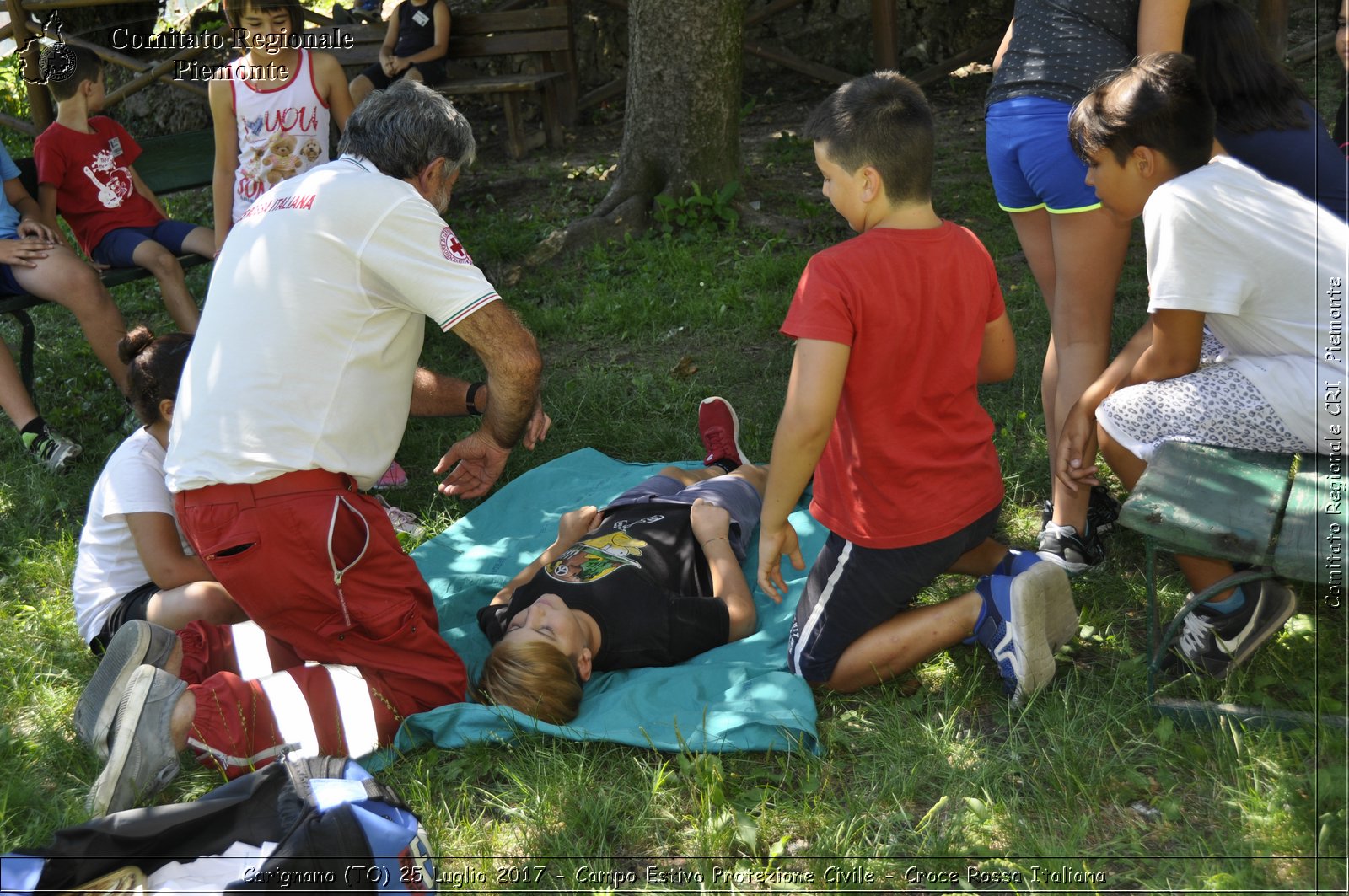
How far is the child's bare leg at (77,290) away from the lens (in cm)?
498

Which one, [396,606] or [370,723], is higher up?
[396,606]

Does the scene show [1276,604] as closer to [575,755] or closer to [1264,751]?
[1264,751]

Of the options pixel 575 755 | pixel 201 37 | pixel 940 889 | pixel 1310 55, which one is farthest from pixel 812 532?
pixel 201 37

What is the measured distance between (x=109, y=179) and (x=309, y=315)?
3.40m

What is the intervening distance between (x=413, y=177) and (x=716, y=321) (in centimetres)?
267

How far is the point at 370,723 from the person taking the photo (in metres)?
2.91

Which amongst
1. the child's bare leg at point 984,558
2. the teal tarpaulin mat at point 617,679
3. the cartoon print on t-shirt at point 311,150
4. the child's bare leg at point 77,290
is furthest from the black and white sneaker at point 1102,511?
the child's bare leg at point 77,290

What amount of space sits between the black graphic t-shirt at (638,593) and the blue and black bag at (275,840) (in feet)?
3.09

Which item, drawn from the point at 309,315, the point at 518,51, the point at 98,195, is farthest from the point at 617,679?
the point at 518,51

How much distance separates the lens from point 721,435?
13.9ft

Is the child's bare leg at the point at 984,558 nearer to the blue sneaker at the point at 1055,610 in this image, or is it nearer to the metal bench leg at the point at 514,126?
the blue sneaker at the point at 1055,610

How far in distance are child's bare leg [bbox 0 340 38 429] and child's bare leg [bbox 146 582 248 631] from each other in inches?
82.5

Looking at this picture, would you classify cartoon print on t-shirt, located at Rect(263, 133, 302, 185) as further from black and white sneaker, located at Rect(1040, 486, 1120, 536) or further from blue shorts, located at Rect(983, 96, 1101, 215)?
black and white sneaker, located at Rect(1040, 486, 1120, 536)

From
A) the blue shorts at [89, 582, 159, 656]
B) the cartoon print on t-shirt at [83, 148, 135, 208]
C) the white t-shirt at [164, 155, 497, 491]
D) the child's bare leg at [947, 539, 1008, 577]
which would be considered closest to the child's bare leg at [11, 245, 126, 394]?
the cartoon print on t-shirt at [83, 148, 135, 208]
